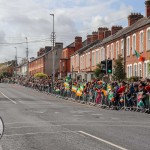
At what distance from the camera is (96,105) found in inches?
1293

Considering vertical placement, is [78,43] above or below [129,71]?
above

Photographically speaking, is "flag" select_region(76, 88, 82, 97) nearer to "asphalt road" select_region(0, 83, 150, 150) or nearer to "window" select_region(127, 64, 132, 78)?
"window" select_region(127, 64, 132, 78)

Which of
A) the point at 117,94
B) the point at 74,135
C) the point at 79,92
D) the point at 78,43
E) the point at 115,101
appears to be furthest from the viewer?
the point at 78,43

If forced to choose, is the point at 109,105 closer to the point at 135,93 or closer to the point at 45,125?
the point at 135,93

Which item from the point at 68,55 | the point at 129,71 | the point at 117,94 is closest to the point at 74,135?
the point at 117,94

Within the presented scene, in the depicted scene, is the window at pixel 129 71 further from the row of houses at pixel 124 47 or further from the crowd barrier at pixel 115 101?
the crowd barrier at pixel 115 101

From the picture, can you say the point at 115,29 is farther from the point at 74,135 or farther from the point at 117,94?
the point at 74,135

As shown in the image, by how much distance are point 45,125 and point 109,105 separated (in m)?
12.8

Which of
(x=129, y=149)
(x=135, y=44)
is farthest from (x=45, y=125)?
(x=135, y=44)

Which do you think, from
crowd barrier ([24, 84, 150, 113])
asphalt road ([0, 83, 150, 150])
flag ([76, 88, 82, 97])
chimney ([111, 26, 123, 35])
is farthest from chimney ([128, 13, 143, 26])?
asphalt road ([0, 83, 150, 150])

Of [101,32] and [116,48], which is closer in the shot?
[116,48]

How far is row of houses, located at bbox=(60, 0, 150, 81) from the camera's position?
1753 inches

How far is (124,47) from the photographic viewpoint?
5100 centimetres

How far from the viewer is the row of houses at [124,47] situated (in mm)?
44531
